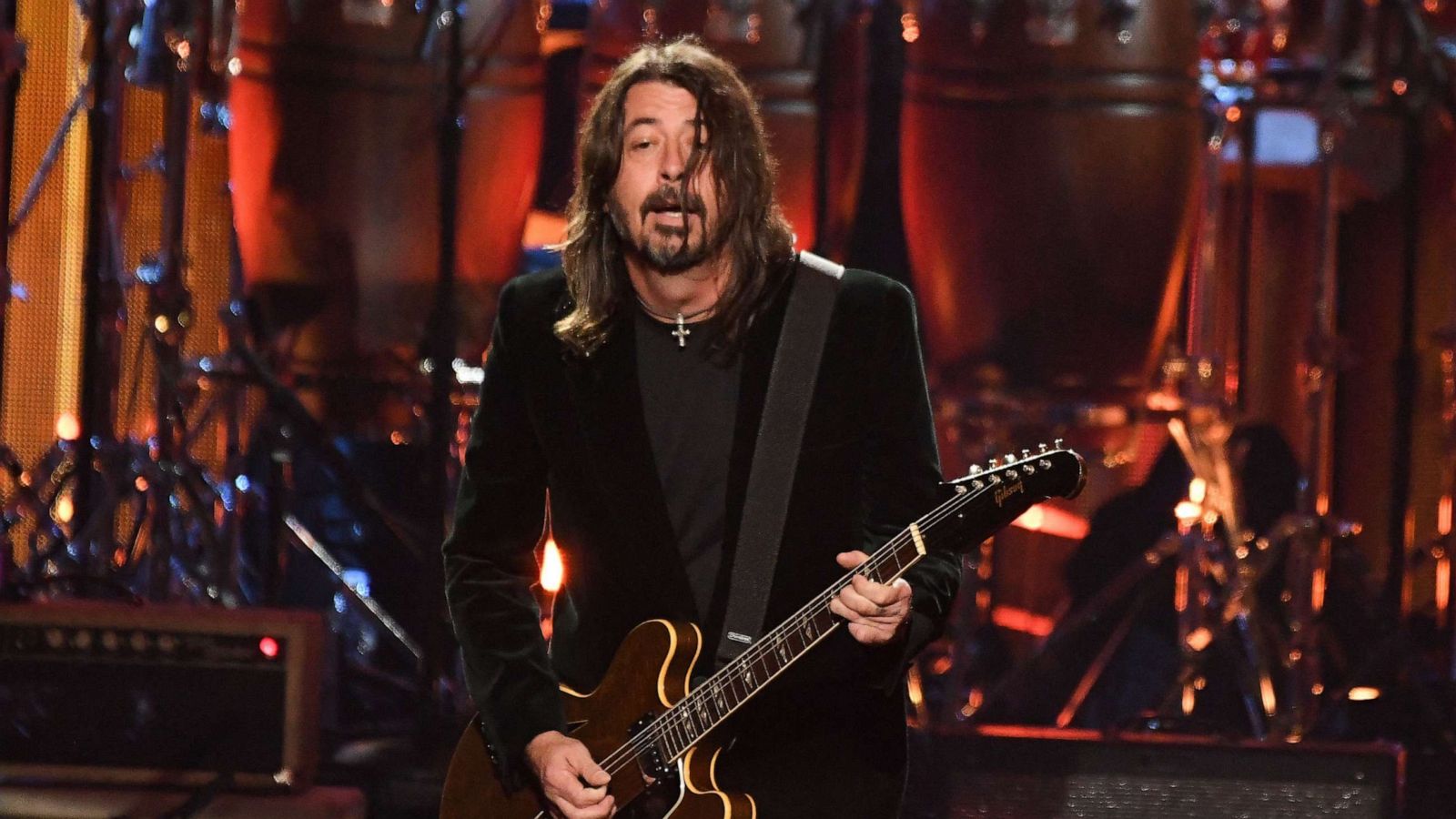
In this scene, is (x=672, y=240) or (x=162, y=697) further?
(x=162, y=697)

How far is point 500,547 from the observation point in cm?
290

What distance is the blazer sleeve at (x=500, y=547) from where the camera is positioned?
9.30ft

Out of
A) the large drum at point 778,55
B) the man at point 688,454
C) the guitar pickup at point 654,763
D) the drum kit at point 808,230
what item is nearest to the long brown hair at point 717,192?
the man at point 688,454

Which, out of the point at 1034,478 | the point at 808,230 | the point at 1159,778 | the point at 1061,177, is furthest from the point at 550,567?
the point at 1034,478

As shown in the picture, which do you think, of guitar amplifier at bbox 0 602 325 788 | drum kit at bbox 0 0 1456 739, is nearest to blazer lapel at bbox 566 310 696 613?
guitar amplifier at bbox 0 602 325 788

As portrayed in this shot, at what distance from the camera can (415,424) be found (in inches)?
236

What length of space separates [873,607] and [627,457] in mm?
469

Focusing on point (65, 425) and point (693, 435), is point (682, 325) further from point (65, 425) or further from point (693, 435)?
point (65, 425)

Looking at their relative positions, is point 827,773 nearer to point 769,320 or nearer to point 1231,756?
point 769,320

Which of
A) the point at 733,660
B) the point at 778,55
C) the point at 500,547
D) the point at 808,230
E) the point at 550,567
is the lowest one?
the point at 550,567

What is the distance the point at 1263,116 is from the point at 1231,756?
3028 millimetres

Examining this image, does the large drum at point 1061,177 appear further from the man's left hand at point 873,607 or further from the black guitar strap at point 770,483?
the man's left hand at point 873,607

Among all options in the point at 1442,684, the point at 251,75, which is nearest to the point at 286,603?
the point at 251,75

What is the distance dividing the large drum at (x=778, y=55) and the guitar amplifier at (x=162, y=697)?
234cm
